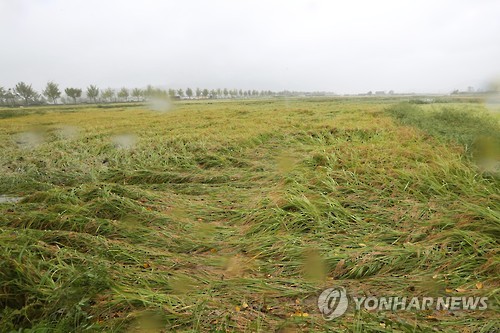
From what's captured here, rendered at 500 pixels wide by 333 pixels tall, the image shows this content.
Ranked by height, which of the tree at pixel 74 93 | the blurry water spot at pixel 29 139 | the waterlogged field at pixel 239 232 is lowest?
the waterlogged field at pixel 239 232

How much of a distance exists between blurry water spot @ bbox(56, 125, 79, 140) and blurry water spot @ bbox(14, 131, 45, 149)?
52cm

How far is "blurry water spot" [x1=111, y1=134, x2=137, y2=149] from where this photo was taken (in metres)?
6.62

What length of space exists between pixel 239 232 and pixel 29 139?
5114 mm

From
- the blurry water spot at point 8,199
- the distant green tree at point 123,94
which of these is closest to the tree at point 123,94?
the distant green tree at point 123,94

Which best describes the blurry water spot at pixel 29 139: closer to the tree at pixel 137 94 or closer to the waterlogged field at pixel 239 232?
the waterlogged field at pixel 239 232

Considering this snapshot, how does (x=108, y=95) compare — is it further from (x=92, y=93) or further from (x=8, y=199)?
(x=8, y=199)

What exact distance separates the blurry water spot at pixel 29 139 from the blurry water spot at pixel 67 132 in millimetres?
519

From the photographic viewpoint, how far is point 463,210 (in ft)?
9.11

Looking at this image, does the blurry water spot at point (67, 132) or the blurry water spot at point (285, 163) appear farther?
the blurry water spot at point (67, 132)

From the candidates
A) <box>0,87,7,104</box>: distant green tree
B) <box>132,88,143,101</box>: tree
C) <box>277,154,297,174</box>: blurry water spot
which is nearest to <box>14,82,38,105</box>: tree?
<box>0,87,7,104</box>: distant green tree

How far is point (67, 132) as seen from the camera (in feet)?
21.1

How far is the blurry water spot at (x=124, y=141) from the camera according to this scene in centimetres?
662

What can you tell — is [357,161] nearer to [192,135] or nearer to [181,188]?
[181,188]

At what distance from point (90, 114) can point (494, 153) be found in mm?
8959
